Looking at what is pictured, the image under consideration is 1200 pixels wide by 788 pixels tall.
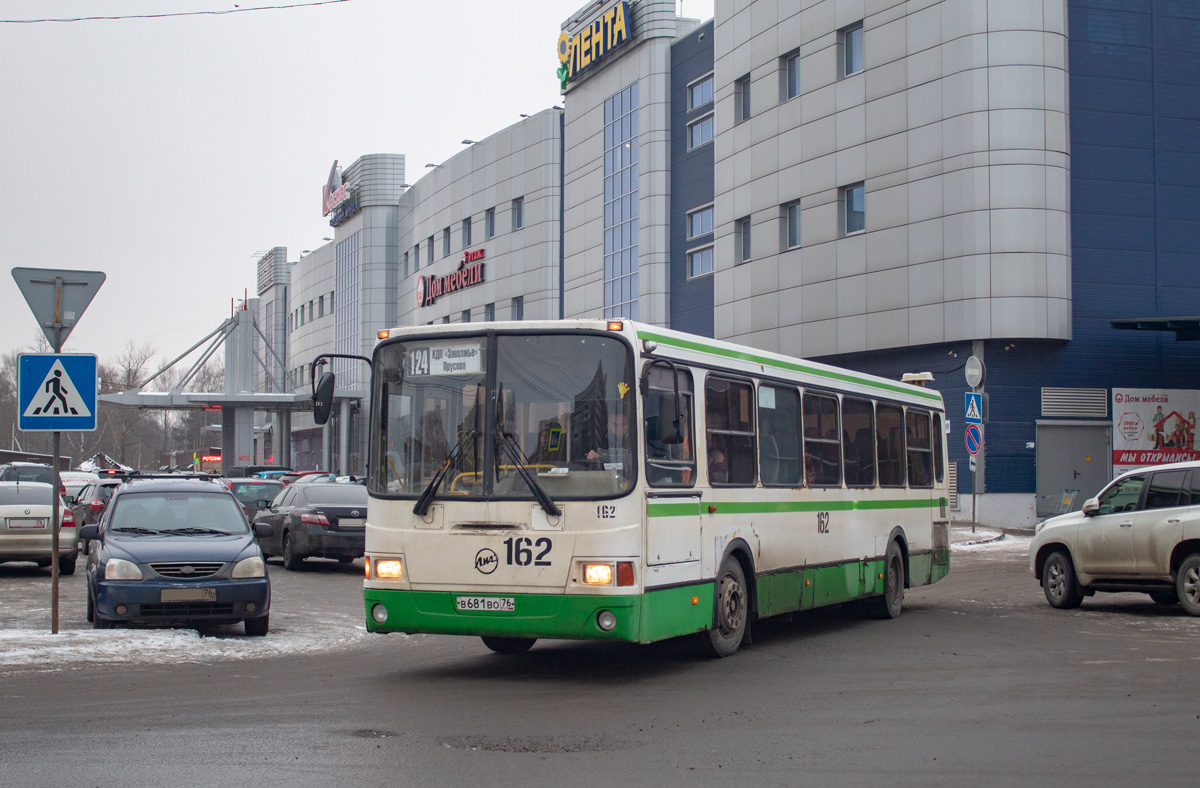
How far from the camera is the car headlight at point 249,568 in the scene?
40.8 ft

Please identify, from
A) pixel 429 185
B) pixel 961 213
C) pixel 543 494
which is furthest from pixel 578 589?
pixel 429 185

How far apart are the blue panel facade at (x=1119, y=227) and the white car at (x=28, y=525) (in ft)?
76.2

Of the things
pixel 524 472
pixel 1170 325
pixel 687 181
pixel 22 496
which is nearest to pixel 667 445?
pixel 524 472

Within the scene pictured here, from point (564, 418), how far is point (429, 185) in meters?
63.3

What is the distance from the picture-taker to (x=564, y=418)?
944 cm

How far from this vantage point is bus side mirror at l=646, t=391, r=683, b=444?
9.45 meters

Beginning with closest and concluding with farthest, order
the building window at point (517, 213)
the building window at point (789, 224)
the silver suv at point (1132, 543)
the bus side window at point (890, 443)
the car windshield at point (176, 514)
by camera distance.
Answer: the car windshield at point (176, 514)
the silver suv at point (1132, 543)
the bus side window at point (890, 443)
the building window at point (789, 224)
the building window at point (517, 213)

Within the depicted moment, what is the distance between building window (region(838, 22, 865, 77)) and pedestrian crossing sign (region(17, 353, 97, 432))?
98.0 feet

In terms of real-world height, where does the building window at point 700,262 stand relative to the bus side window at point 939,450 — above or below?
above

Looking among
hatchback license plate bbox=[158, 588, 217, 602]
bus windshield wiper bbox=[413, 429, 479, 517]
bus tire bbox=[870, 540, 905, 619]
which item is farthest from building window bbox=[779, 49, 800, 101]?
bus windshield wiper bbox=[413, 429, 479, 517]

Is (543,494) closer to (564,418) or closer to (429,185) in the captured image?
(564,418)

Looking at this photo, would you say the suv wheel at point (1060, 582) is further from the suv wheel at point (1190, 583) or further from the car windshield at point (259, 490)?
the car windshield at point (259, 490)

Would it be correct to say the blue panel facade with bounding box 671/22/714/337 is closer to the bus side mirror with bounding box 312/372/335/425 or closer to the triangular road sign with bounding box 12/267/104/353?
the triangular road sign with bounding box 12/267/104/353

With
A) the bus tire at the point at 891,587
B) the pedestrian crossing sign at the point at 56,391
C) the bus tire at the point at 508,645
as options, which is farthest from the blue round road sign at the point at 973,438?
the pedestrian crossing sign at the point at 56,391
